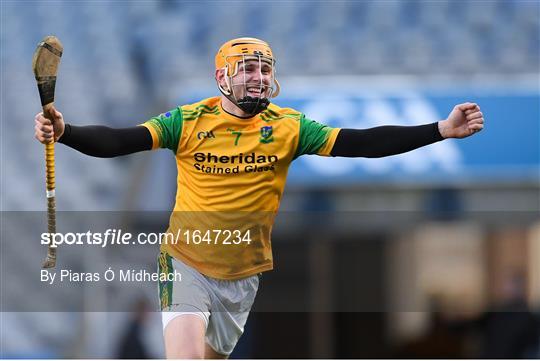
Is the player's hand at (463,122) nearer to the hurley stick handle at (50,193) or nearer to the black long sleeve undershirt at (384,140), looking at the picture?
the black long sleeve undershirt at (384,140)

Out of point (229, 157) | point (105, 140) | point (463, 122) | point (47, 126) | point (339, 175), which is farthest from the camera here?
point (339, 175)

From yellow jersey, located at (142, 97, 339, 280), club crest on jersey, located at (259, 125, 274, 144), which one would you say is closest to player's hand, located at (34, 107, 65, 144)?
yellow jersey, located at (142, 97, 339, 280)

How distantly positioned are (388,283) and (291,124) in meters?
6.44

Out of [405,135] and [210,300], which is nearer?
[405,135]

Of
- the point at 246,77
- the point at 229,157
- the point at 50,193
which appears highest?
the point at 246,77

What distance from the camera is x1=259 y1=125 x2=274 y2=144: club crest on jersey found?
16.1 feet

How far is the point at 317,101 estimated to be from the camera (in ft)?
32.3

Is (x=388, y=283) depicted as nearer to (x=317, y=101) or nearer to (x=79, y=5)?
(x=317, y=101)

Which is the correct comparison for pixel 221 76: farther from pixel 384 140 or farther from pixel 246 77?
pixel 384 140

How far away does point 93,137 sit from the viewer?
4629 millimetres

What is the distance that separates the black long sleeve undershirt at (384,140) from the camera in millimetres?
4793

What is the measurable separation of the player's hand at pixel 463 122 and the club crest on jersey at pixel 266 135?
0.76 m

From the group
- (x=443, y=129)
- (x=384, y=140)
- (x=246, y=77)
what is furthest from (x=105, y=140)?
(x=443, y=129)

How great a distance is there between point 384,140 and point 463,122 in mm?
353
